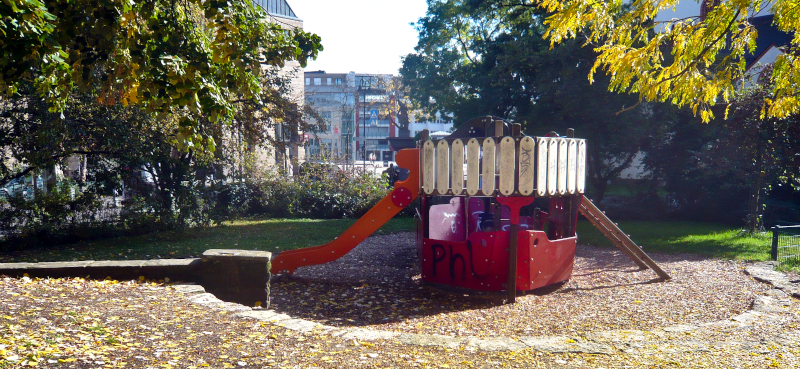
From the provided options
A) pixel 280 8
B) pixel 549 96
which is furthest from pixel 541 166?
pixel 280 8

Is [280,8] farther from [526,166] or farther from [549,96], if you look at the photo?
[526,166]

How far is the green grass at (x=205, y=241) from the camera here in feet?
31.7

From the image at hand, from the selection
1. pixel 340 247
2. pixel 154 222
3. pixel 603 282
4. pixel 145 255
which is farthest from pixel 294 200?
pixel 603 282

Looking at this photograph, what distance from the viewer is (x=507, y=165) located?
21.8ft

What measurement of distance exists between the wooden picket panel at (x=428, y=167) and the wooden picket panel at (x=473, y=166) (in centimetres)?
56

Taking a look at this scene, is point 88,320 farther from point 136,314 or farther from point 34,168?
point 34,168

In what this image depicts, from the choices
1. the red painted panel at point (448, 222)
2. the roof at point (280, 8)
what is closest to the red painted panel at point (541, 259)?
the red painted panel at point (448, 222)

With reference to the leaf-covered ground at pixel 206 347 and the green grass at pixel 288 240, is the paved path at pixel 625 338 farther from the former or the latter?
the green grass at pixel 288 240

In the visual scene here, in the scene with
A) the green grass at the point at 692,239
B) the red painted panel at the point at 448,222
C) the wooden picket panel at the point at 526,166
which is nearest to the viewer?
the wooden picket panel at the point at 526,166

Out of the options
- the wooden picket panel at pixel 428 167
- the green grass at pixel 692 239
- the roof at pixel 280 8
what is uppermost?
the roof at pixel 280 8

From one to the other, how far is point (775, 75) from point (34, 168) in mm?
11875

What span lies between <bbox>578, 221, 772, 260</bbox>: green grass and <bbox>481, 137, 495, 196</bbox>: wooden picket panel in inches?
235

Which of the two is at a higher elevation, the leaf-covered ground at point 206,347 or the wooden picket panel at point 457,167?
the wooden picket panel at point 457,167

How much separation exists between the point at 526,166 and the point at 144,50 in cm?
431
